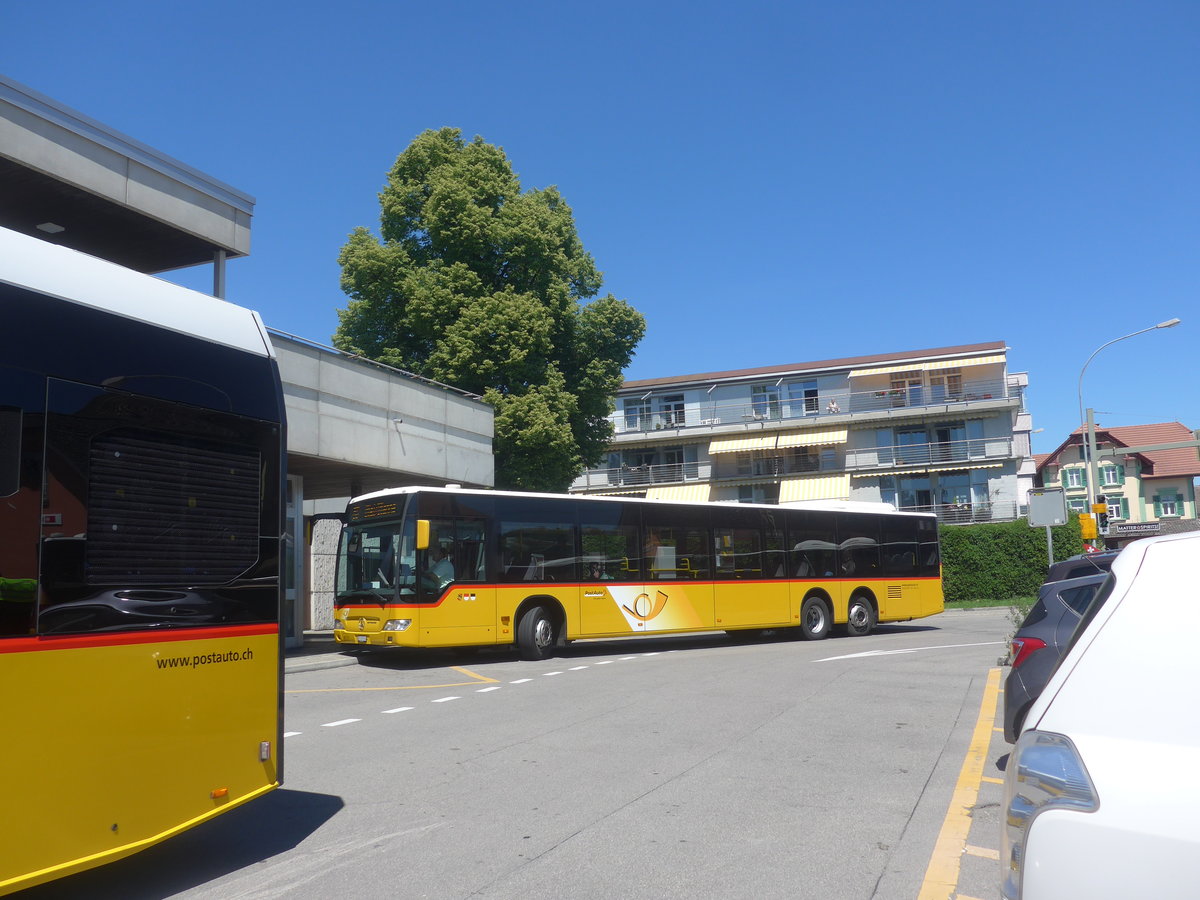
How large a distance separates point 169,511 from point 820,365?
2072 inches

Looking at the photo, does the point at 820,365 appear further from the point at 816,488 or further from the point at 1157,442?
the point at 1157,442

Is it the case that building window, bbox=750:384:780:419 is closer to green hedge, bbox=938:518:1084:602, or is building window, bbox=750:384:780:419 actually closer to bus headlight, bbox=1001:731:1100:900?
green hedge, bbox=938:518:1084:602

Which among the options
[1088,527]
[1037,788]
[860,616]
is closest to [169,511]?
[1037,788]

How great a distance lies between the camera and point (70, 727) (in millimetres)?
4340

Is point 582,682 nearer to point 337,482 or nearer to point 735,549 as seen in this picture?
point 735,549

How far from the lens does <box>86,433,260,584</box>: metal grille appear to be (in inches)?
183

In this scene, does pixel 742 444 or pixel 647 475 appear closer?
pixel 742 444

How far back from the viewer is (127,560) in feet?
15.6

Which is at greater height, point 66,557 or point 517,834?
point 66,557

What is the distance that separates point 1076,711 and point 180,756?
13.6 ft

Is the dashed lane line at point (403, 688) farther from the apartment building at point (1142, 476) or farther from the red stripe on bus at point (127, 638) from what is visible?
the apartment building at point (1142, 476)

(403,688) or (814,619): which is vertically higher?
(814,619)

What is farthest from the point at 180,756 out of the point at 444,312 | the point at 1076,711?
the point at 444,312

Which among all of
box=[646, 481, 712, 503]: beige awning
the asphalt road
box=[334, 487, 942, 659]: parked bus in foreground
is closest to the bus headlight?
the asphalt road
